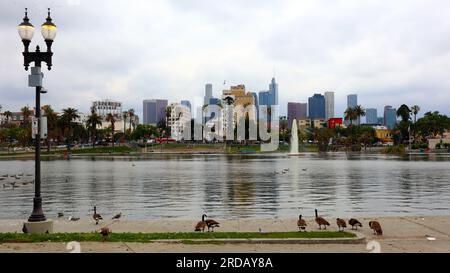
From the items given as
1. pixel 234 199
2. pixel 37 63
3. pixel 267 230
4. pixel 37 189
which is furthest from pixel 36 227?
pixel 234 199

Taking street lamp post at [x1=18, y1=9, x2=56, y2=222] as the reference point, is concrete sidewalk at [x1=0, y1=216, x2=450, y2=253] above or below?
below

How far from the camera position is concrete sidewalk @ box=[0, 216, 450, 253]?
12.8m

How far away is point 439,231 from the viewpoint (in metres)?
16.2

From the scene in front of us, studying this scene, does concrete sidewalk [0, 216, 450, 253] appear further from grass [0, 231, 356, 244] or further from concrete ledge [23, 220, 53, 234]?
concrete ledge [23, 220, 53, 234]

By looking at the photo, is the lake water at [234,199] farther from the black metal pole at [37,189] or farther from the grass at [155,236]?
the grass at [155,236]

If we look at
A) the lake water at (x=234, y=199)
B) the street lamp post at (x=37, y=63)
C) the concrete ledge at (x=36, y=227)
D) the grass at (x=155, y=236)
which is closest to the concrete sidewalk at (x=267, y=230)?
the grass at (x=155, y=236)

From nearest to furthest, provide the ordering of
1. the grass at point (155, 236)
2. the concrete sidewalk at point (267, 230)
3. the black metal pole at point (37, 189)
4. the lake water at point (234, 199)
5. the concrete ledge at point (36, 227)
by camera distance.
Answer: the concrete sidewalk at point (267, 230) < the grass at point (155, 236) < the concrete ledge at point (36, 227) < the black metal pole at point (37, 189) < the lake water at point (234, 199)

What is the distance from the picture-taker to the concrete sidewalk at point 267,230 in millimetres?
12836

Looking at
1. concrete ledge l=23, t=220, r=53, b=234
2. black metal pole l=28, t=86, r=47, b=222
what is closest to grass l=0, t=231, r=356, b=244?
concrete ledge l=23, t=220, r=53, b=234

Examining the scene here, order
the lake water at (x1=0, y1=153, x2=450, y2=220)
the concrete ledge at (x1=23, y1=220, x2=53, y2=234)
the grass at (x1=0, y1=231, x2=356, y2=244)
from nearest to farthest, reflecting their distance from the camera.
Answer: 1. the grass at (x1=0, y1=231, x2=356, y2=244)
2. the concrete ledge at (x1=23, y1=220, x2=53, y2=234)
3. the lake water at (x1=0, y1=153, x2=450, y2=220)

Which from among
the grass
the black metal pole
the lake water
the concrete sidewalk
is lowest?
the lake water

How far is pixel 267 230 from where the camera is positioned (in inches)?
642

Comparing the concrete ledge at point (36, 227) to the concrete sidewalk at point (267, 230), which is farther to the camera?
the concrete ledge at point (36, 227)
